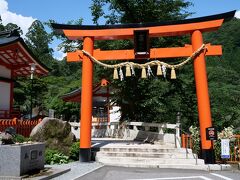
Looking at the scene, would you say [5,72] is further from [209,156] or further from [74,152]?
[209,156]

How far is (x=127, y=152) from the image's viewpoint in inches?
519

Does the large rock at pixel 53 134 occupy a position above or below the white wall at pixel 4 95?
below

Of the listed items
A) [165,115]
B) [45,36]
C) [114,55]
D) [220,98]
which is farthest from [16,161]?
[45,36]

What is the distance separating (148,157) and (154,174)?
258 centimetres

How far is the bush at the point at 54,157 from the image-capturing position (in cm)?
1224

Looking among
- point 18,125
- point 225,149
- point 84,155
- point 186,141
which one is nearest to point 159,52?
point 186,141

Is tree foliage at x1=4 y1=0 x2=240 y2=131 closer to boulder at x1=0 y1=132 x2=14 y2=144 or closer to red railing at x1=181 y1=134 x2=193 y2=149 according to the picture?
red railing at x1=181 y1=134 x2=193 y2=149

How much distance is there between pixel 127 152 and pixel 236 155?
4726 millimetres

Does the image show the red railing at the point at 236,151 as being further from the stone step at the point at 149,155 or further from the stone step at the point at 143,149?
the stone step at the point at 143,149

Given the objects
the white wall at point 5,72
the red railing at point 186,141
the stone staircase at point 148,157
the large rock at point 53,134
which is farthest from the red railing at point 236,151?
the white wall at point 5,72

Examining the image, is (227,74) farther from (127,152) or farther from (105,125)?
(127,152)

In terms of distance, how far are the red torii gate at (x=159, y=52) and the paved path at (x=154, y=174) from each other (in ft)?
5.22

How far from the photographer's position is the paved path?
9.33m

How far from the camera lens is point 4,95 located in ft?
64.6
